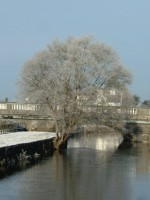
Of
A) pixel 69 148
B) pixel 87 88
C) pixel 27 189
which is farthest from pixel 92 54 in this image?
pixel 27 189

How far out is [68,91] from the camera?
46.8 meters

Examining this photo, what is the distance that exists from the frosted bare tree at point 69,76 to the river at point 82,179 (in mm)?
4406

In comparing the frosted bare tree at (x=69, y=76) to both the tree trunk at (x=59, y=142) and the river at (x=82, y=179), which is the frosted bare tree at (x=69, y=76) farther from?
the river at (x=82, y=179)

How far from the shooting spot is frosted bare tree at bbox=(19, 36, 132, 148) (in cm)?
4644

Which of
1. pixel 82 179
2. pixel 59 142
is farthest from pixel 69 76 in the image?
pixel 82 179

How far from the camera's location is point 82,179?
101 feet

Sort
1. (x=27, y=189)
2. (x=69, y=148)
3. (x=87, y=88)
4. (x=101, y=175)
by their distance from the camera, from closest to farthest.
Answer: (x=27, y=189)
(x=101, y=175)
(x=87, y=88)
(x=69, y=148)

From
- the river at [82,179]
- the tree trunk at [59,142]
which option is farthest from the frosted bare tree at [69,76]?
the river at [82,179]

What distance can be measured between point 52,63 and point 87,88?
355cm

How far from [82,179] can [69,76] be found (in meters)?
17.1

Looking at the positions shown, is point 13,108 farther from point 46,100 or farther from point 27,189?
point 27,189

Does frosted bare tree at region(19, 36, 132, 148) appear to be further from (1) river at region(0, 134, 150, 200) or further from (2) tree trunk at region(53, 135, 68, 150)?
(1) river at region(0, 134, 150, 200)

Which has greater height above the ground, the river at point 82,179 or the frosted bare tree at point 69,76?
the frosted bare tree at point 69,76

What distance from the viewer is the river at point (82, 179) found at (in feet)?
84.7
